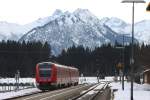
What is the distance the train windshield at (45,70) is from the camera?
66606 mm

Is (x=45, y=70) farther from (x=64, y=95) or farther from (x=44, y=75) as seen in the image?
(x=64, y=95)

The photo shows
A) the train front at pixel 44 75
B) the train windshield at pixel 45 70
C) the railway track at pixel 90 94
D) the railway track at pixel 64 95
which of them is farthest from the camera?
the train windshield at pixel 45 70

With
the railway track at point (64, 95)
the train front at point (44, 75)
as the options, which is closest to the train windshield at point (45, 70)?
the train front at point (44, 75)

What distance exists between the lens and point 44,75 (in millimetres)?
66625

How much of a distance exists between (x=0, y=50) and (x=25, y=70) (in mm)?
11352

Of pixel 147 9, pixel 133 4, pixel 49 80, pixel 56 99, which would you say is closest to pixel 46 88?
pixel 49 80

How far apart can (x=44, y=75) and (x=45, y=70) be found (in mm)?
597

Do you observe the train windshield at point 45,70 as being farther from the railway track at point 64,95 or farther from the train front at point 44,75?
the railway track at point 64,95

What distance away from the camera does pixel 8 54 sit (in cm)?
19462

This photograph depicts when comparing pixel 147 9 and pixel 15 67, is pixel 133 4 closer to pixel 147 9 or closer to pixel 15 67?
pixel 147 9

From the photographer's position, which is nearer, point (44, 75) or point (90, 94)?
point (90, 94)

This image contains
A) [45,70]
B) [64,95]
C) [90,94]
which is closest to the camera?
[64,95]

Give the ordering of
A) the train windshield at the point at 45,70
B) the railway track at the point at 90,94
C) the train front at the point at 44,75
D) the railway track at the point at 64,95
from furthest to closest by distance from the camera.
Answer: the train windshield at the point at 45,70 → the train front at the point at 44,75 → the railway track at the point at 90,94 → the railway track at the point at 64,95

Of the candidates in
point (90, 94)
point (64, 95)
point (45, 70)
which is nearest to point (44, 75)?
point (45, 70)
